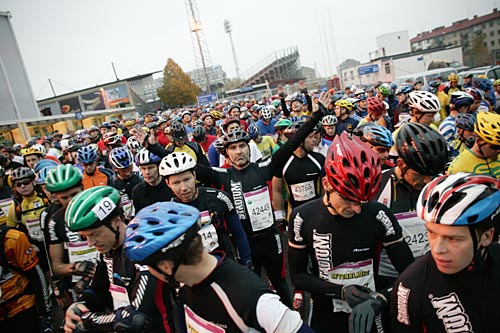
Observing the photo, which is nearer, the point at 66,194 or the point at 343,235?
the point at 343,235

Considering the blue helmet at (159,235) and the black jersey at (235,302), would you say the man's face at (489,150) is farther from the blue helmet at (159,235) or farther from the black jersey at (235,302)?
the blue helmet at (159,235)

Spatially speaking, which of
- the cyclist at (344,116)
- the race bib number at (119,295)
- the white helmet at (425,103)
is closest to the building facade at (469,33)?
the cyclist at (344,116)

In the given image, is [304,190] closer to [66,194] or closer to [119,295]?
[119,295]

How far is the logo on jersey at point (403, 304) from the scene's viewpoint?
1880 millimetres

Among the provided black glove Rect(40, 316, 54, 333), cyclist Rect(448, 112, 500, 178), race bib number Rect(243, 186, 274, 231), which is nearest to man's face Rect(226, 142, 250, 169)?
race bib number Rect(243, 186, 274, 231)

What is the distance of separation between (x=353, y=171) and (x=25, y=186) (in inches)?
225

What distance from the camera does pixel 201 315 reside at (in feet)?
6.24

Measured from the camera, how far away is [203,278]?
184cm

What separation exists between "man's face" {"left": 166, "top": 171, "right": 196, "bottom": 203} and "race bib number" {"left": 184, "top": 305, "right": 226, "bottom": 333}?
5.62ft

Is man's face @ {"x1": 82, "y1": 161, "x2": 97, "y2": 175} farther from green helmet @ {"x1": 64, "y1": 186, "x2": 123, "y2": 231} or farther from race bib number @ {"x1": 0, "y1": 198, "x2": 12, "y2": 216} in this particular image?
green helmet @ {"x1": 64, "y1": 186, "x2": 123, "y2": 231}

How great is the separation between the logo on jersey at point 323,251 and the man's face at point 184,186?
165cm

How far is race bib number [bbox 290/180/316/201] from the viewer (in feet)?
15.6

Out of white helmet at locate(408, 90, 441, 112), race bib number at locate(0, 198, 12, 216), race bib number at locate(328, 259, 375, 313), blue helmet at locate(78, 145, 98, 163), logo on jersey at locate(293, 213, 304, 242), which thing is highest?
blue helmet at locate(78, 145, 98, 163)

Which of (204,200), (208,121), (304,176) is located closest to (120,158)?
(204,200)
